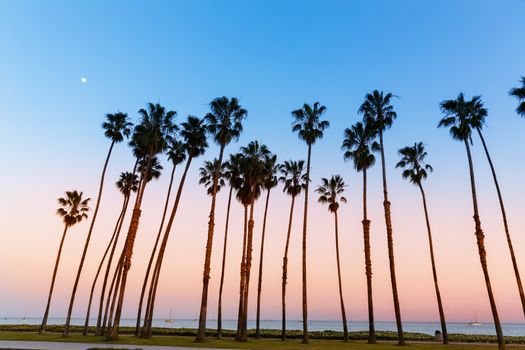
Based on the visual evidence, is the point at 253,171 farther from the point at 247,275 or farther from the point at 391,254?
the point at 391,254

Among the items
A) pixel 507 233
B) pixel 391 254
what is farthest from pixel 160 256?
pixel 507 233

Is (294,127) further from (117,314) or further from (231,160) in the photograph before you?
(117,314)

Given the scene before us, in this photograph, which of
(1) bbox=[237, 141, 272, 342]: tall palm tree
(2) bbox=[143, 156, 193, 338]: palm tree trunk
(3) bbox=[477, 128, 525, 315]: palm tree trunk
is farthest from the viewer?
(1) bbox=[237, 141, 272, 342]: tall palm tree

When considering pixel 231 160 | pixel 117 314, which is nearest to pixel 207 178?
pixel 231 160

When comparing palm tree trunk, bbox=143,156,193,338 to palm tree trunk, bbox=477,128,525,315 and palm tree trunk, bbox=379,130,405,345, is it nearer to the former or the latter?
palm tree trunk, bbox=379,130,405,345

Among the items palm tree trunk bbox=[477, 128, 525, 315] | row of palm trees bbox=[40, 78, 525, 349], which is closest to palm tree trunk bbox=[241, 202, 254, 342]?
row of palm trees bbox=[40, 78, 525, 349]

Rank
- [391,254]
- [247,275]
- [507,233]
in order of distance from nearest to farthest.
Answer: [507,233] → [391,254] → [247,275]

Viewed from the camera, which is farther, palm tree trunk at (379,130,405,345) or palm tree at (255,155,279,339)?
palm tree at (255,155,279,339)

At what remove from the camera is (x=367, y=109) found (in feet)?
128

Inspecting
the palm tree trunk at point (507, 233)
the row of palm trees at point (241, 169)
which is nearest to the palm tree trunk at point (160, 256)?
the row of palm trees at point (241, 169)

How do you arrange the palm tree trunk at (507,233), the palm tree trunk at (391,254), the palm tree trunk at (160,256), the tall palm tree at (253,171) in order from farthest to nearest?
the tall palm tree at (253,171) < the palm tree trunk at (160,256) < the palm tree trunk at (391,254) < the palm tree trunk at (507,233)

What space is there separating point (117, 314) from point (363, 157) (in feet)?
91.9

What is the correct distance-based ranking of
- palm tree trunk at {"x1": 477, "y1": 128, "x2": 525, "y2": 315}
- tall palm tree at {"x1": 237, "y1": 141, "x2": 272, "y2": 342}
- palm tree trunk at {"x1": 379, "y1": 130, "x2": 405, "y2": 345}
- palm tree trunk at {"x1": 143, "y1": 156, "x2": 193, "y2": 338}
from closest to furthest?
palm tree trunk at {"x1": 477, "y1": 128, "x2": 525, "y2": 315}
palm tree trunk at {"x1": 379, "y1": 130, "x2": 405, "y2": 345}
palm tree trunk at {"x1": 143, "y1": 156, "x2": 193, "y2": 338}
tall palm tree at {"x1": 237, "y1": 141, "x2": 272, "y2": 342}

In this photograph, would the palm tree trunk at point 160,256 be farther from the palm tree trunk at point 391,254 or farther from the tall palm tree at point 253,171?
the palm tree trunk at point 391,254
